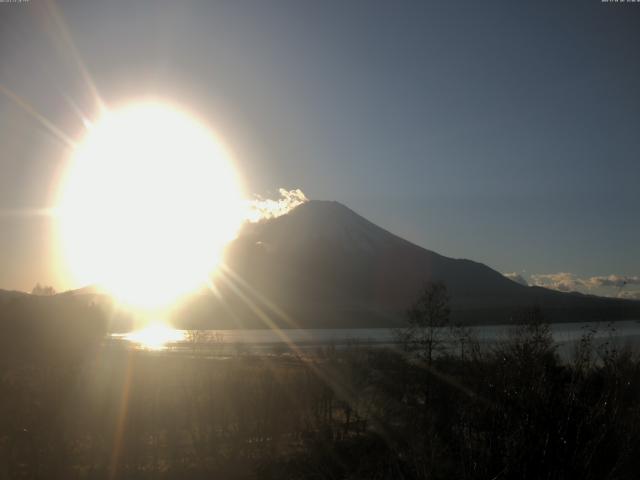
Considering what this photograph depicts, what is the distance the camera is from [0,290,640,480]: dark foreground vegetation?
16.0ft

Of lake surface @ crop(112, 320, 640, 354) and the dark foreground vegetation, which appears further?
lake surface @ crop(112, 320, 640, 354)

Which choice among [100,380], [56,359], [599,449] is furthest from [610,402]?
[56,359]

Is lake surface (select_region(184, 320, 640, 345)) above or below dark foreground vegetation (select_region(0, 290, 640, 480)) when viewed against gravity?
above

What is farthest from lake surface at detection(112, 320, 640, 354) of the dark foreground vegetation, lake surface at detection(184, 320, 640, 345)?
the dark foreground vegetation

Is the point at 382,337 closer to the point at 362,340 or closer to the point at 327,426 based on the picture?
the point at 362,340

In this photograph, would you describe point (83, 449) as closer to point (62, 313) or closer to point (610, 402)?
point (610, 402)

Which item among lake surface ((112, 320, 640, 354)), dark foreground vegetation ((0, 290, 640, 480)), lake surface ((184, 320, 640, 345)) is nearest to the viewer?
dark foreground vegetation ((0, 290, 640, 480))

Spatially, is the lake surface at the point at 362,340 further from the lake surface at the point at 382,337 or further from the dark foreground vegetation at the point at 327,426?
the dark foreground vegetation at the point at 327,426

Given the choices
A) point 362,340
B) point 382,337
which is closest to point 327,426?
point 362,340

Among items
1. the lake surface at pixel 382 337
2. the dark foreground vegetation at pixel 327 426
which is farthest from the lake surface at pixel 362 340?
the dark foreground vegetation at pixel 327 426

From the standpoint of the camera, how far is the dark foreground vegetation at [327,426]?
4.89 metres

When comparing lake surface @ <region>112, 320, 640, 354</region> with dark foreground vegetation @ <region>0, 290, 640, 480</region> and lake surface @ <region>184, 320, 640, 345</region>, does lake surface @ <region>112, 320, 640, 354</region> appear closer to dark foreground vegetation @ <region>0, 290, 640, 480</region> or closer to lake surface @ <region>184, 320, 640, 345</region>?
lake surface @ <region>184, 320, 640, 345</region>

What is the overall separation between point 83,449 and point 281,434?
5.18 metres

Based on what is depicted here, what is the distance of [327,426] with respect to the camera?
A: 16.2 metres
